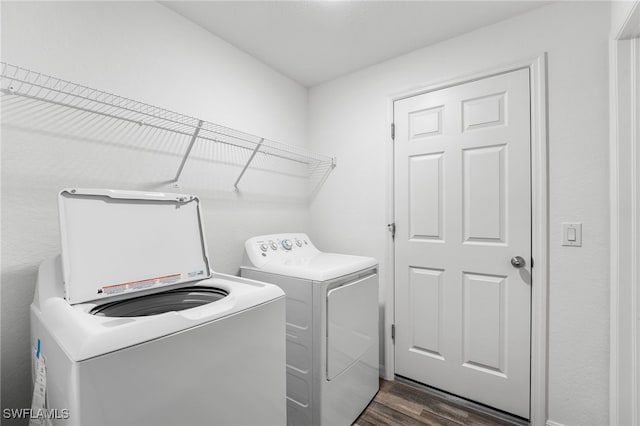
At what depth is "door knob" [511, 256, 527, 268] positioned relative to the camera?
172 cm

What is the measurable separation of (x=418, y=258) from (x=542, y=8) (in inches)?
66.9

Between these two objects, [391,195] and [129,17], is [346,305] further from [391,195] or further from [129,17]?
[129,17]

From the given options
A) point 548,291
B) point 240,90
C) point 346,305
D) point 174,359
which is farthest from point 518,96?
point 174,359

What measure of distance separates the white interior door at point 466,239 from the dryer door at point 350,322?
1.16 feet

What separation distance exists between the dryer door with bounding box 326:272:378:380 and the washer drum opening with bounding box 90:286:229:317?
625 mm

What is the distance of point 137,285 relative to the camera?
1138 millimetres

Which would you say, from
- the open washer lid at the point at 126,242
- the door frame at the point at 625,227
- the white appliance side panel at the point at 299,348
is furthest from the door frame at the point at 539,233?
the open washer lid at the point at 126,242

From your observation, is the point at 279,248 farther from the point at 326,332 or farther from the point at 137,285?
the point at 137,285

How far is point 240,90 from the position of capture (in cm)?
210

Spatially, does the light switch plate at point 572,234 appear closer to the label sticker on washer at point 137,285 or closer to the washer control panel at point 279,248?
the washer control panel at point 279,248

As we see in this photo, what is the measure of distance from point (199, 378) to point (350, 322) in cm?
102

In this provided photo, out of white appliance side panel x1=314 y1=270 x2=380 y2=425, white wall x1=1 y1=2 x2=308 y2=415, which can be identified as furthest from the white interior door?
white wall x1=1 y1=2 x2=308 y2=415

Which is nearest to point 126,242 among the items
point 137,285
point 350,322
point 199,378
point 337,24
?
point 137,285

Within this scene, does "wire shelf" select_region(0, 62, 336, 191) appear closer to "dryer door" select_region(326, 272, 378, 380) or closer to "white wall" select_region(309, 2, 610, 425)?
"dryer door" select_region(326, 272, 378, 380)
